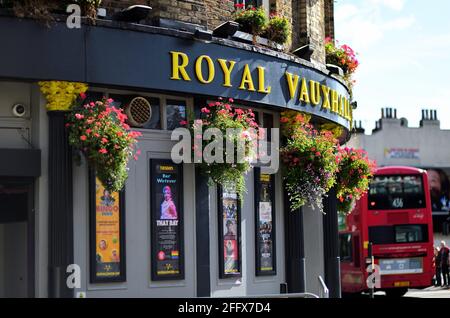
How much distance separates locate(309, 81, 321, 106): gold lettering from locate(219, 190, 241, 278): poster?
Answer: 269cm

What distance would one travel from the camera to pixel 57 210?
13.9 meters

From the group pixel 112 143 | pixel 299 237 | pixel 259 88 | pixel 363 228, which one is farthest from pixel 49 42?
pixel 363 228

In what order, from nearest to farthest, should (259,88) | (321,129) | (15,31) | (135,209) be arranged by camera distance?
1. (15,31)
2. (135,209)
3. (259,88)
4. (321,129)

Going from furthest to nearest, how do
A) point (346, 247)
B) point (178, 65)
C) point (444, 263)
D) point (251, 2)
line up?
1. point (444, 263)
2. point (346, 247)
3. point (251, 2)
4. point (178, 65)

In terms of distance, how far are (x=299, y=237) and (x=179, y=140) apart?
11.9 feet

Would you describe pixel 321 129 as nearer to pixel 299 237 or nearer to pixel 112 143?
pixel 299 237

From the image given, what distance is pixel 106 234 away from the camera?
14.6m

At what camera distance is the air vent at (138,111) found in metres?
15.1

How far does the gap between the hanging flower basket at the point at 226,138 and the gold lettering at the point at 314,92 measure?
2.44 m

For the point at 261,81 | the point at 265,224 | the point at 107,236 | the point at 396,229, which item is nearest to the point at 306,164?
the point at 265,224

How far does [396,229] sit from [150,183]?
14929 mm

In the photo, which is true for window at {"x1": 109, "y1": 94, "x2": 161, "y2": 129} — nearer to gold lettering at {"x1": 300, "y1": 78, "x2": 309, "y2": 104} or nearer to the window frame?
the window frame

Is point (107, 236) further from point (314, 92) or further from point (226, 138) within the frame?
point (314, 92)
